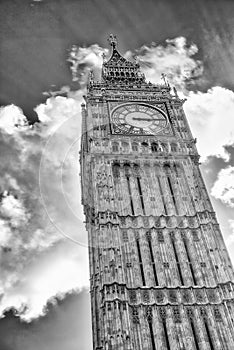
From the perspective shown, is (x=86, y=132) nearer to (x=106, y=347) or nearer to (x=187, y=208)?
(x=187, y=208)

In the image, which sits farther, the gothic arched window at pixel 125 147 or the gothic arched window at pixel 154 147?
the gothic arched window at pixel 154 147

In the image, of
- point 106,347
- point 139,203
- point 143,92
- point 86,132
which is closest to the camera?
point 106,347

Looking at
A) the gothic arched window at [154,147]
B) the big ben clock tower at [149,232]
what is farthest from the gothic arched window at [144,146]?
the gothic arched window at [154,147]

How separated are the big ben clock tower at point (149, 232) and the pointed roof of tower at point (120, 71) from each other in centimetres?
592

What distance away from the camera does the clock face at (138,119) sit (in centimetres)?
4222

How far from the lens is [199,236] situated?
33.3m

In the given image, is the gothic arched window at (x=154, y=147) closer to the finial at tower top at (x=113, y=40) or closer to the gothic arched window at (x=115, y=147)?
the gothic arched window at (x=115, y=147)

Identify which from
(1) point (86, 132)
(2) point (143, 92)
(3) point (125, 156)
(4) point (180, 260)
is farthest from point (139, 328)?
(2) point (143, 92)

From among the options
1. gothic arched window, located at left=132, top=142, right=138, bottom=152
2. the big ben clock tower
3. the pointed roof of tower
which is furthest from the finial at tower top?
gothic arched window, located at left=132, top=142, right=138, bottom=152

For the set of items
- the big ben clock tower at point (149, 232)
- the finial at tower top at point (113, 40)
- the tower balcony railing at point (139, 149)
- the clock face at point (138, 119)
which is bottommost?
the big ben clock tower at point (149, 232)

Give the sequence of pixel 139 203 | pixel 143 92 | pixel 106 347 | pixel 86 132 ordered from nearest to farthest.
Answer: pixel 106 347 < pixel 139 203 < pixel 86 132 < pixel 143 92

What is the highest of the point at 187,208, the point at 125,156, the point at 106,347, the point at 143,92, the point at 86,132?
the point at 143,92

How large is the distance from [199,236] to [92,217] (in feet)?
27.6

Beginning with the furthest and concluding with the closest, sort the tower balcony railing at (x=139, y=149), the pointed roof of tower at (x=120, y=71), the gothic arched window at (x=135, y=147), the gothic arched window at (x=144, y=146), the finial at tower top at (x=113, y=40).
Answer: the finial at tower top at (x=113, y=40) < the pointed roof of tower at (x=120, y=71) < the gothic arched window at (x=144, y=146) < the gothic arched window at (x=135, y=147) < the tower balcony railing at (x=139, y=149)
